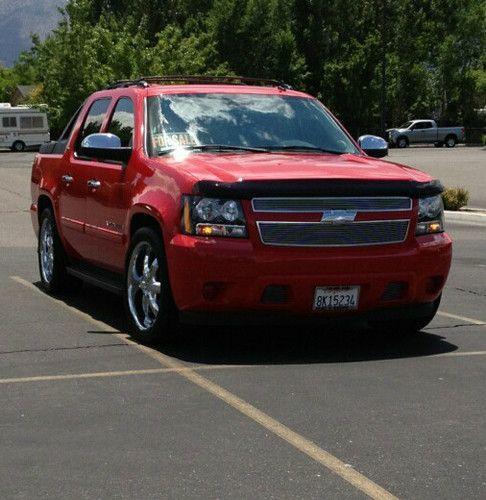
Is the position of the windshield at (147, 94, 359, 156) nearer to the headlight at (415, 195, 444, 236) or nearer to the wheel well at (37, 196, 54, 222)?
the headlight at (415, 195, 444, 236)

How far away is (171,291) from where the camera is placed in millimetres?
7965

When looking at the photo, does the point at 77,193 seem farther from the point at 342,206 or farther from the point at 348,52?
the point at 348,52

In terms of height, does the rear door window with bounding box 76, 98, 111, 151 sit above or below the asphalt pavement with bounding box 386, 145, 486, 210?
above

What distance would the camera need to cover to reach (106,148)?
29.2 feet

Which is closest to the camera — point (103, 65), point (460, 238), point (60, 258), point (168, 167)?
point (168, 167)

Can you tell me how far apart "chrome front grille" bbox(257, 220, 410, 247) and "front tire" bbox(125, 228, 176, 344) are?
81 cm

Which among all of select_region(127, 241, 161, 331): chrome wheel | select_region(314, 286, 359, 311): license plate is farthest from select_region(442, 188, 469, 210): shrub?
select_region(314, 286, 359, 311): license plate

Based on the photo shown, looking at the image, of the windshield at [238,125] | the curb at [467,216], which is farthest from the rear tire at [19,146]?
the windshield at [238,125]

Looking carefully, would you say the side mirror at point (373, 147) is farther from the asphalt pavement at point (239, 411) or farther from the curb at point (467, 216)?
the curb at point (467, 216)

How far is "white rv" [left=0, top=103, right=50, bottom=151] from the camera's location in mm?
74875

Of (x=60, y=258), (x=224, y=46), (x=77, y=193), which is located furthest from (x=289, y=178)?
(x=224, y=46)

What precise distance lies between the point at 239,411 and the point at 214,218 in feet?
5.72

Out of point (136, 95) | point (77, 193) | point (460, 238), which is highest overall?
point (136, 95)

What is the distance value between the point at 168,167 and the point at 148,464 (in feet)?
10.9
